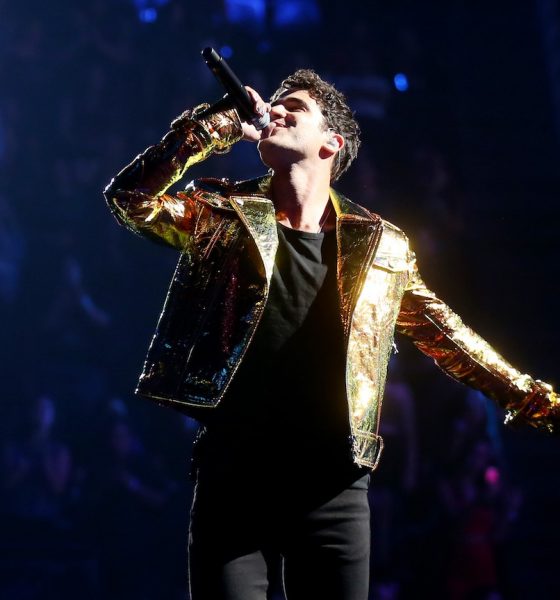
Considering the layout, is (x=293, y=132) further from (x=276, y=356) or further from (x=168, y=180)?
(x=276, y=356)

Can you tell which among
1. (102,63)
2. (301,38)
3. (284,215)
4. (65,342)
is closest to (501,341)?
(284,215)

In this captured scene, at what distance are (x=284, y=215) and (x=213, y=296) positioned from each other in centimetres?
47

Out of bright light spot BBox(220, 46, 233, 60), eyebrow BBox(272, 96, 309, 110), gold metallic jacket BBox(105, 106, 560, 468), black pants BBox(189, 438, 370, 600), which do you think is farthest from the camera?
bright light spot BBox(220, 46, 233, 60)

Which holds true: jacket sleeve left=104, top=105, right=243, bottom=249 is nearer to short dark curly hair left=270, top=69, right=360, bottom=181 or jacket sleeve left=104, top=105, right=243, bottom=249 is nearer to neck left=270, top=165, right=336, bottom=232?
neck left=270, top=165, right=336, bottom=232

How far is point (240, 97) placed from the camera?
163 cm

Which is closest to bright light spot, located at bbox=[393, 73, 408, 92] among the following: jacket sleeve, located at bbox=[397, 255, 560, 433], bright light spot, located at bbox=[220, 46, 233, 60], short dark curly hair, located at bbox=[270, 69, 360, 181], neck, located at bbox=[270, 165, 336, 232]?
bright light spot, located at bbox=[220, 46, 233, 60]

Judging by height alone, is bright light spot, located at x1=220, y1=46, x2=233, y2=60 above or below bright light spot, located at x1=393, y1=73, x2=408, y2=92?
above

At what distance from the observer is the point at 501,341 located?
388cm

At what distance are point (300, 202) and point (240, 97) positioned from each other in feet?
1.42

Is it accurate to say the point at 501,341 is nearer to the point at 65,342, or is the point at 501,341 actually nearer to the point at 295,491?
the point at 295,491

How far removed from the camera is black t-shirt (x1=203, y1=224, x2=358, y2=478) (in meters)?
1.45

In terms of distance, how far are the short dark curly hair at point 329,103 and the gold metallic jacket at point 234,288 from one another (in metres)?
0.47

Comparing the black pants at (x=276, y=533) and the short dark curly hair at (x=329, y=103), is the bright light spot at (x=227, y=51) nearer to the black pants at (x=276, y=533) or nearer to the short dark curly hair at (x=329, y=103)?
the short dark curly hair at (x=329, y=103)

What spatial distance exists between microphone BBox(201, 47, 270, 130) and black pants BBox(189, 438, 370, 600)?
97 cm
